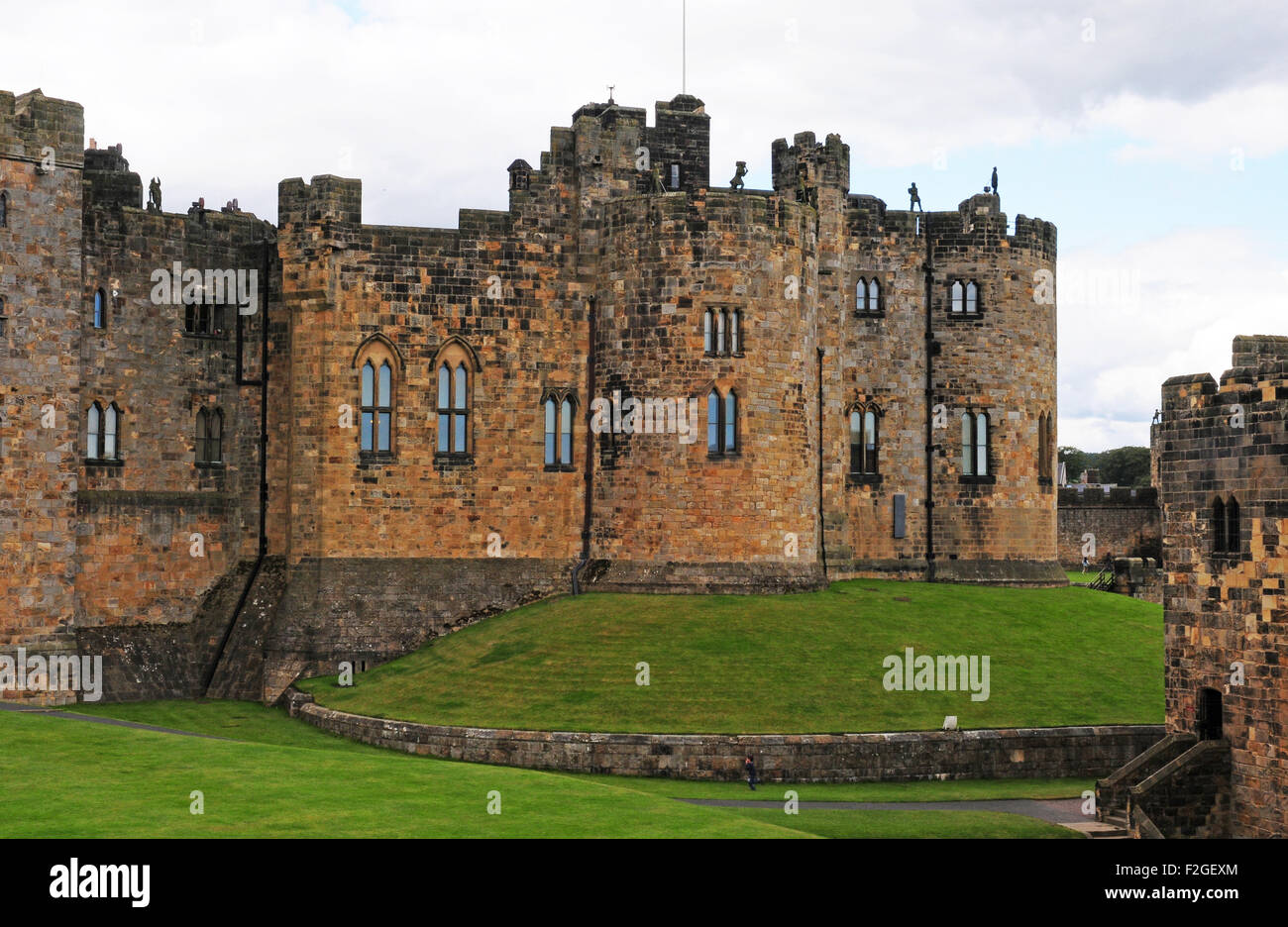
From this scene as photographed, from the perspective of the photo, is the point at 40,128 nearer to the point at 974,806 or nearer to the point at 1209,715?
the point at 974,806

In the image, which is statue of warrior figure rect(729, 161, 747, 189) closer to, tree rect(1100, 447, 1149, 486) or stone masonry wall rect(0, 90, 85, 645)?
stone masonry wall rect(0, 90, 85, 645)

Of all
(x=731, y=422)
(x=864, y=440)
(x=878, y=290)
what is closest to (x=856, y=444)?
(x=864, y=440)

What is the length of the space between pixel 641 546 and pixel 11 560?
16064 mm

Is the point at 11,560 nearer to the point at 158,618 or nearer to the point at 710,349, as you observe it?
the point at 158,618

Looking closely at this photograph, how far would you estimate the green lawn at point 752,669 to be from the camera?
32469 mm

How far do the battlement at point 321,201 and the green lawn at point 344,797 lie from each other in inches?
621

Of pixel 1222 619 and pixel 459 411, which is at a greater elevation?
pixel 459 411

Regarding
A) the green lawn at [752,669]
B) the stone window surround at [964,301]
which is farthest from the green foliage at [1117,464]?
the green lawn at [752,669]

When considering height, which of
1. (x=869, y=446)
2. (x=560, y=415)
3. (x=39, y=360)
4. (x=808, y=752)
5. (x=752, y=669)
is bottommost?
(x=808, y=752)

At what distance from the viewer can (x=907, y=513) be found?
155 feet

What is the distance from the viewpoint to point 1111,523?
68.4 m

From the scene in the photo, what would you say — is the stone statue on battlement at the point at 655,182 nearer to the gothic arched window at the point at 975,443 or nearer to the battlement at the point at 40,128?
the gothic arched window at the point at 975,443

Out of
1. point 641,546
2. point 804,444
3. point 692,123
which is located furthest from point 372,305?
point 692,123

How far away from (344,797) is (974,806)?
1274cm
